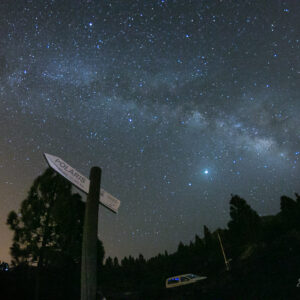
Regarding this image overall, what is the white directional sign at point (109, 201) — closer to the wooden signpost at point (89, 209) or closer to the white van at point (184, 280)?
the wooden signpost at point (89, 209)

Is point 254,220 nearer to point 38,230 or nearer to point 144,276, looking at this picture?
point 144,276

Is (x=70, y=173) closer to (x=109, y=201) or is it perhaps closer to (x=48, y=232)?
(x=109, y=201)

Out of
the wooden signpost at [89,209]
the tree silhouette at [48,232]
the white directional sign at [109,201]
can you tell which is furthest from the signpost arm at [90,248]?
the tree silhouette at [48,232]

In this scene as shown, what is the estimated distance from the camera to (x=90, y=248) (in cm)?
238

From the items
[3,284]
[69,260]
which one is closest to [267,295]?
[69,260]

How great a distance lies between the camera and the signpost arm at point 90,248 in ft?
7.36

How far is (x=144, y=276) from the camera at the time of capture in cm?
6234

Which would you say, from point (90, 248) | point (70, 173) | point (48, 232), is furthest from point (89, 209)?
point (48, 232)

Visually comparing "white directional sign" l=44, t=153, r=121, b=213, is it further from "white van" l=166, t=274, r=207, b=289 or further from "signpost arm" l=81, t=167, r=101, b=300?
"white van" l=166, t=274, r=207, b=289

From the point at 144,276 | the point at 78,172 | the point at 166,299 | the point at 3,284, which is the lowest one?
the point at 144,276

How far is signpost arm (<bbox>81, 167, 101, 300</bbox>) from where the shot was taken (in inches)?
88.3

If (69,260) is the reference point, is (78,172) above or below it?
above

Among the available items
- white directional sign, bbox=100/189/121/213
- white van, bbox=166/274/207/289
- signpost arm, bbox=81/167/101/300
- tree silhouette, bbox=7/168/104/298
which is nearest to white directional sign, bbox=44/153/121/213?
white directional sign, bbox=100/189/121/213

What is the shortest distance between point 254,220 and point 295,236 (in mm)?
12658
